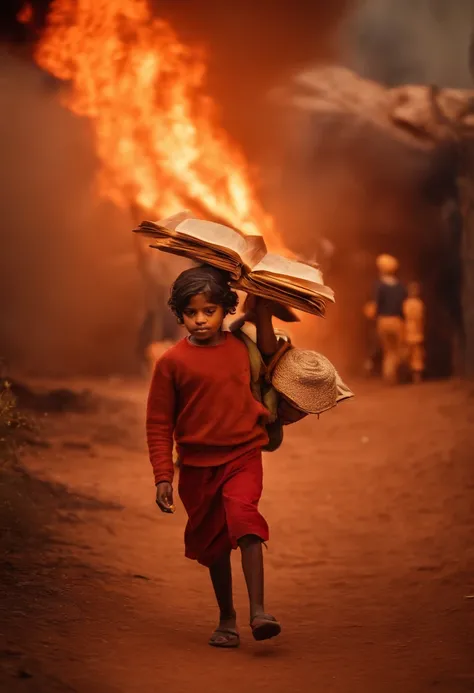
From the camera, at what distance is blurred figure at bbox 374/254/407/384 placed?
12867 millimetres

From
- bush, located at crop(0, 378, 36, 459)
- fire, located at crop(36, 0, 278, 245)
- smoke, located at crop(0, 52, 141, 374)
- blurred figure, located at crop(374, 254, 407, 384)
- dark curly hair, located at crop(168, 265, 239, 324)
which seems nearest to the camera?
dark curly hair, located at crop(168, 265, 239, 324)

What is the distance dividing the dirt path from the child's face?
128 centimetres

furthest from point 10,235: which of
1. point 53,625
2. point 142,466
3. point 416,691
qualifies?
point 416,691

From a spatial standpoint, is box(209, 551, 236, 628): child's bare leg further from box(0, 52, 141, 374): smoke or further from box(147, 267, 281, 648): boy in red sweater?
box(0, 52, 141, 374): smoke

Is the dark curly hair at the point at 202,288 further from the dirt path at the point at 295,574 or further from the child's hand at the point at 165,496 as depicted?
the dirt path at the point at 295,574

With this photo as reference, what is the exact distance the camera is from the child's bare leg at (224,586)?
402cm

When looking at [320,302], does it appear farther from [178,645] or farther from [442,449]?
[442,449]

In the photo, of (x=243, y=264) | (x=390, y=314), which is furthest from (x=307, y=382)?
(x=390, y=314)

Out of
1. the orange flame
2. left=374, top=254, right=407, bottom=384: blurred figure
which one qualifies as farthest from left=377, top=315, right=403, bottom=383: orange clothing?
the orange flame

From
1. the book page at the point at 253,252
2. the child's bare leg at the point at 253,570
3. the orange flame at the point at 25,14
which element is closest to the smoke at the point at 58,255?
the orange flame at the point at 25,14

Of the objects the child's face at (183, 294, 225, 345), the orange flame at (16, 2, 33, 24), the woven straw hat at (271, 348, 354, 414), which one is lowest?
the woven straw hat at (271, 348, 354, 414)

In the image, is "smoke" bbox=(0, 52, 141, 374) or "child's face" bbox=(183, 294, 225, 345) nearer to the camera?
"child's face" bbox=(183, 294, 225, 345)

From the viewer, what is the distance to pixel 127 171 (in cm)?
1303

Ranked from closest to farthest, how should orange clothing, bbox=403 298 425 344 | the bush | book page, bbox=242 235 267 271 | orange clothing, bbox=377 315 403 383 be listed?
1. book page, bbox=242 235 267 271
2. the bush
3. orange clothing, bbox=377 315 403 383
4. orange clothing, bbox=403 298 425 344
